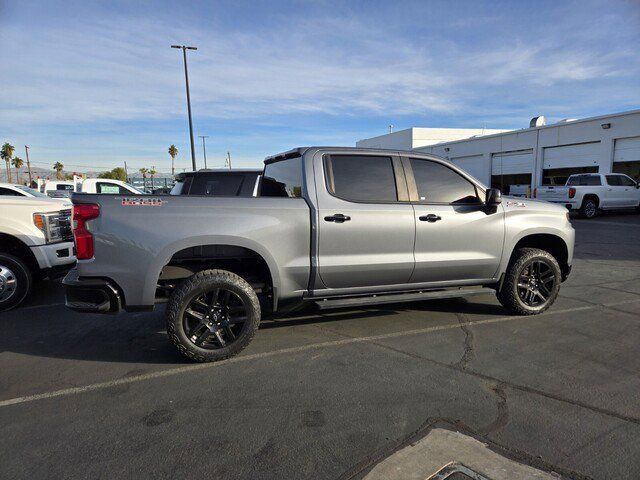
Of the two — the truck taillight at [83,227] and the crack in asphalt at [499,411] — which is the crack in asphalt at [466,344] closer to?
the crack in asphalt at [499,411]

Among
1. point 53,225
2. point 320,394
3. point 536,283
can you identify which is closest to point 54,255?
point 53,225

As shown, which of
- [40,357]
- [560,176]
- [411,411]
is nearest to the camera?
[411,411]

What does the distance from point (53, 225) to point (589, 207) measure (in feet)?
62.1

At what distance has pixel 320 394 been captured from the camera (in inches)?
130

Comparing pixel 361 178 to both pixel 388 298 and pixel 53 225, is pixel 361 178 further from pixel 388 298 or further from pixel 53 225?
pixel 53 225

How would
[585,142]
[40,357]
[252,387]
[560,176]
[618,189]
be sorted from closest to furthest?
[252,387] < [40,357] < [618,189] < [585,142] < [560,176]

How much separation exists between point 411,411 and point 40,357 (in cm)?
348

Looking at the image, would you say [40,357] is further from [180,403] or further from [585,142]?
[585,142]

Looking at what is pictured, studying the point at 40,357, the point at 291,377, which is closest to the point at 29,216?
→ the point at 40,357

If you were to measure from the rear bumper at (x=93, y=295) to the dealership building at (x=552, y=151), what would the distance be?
24.5 m

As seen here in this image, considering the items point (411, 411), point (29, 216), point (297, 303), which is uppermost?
point (29, 216)

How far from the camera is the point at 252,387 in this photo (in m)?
3.45

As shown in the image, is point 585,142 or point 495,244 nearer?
point 495,244

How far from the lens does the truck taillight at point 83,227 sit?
11.7 ft
